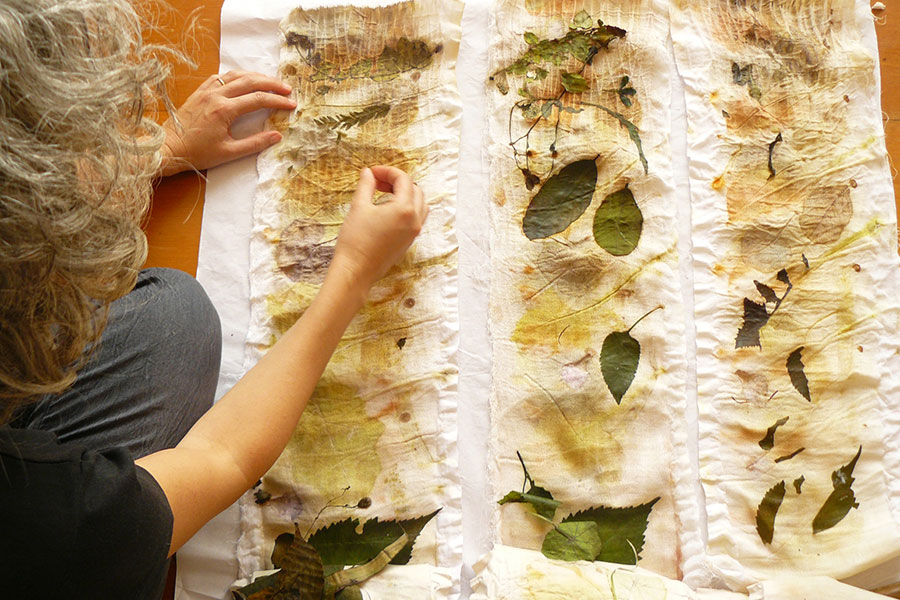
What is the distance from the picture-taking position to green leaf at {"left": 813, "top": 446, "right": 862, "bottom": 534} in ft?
2.13

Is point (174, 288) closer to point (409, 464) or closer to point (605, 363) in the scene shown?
point (409, 464)

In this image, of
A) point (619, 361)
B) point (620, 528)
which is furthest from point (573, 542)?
point (619, 361)

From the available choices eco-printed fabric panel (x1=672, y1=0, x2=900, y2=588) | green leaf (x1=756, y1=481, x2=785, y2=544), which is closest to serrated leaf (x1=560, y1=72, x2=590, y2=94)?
eco-printed fabric panel (x1=672, y1=0, x2=900, y2=588)

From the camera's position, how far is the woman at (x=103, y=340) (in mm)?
413

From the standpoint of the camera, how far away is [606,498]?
662mm

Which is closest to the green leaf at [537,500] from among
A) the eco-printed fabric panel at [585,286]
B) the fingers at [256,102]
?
the eco-printed fabric panel at [585,286]

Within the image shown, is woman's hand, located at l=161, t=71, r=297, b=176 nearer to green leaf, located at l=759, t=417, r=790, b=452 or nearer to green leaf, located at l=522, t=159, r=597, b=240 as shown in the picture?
green leaf, located at l=522, t=159, r=597, b=240

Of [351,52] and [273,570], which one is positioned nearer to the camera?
[273,570]

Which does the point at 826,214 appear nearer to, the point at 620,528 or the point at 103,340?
the point at 620,528

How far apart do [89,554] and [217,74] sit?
0.57 metres

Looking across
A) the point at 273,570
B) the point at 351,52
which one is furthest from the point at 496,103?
the point at 273,570

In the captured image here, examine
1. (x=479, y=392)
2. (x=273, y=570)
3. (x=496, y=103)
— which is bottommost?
(x=273, y=570)

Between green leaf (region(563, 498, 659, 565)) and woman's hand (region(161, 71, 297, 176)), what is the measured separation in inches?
20.3

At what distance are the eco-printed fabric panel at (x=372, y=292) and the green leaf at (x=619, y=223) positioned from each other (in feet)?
0.51
